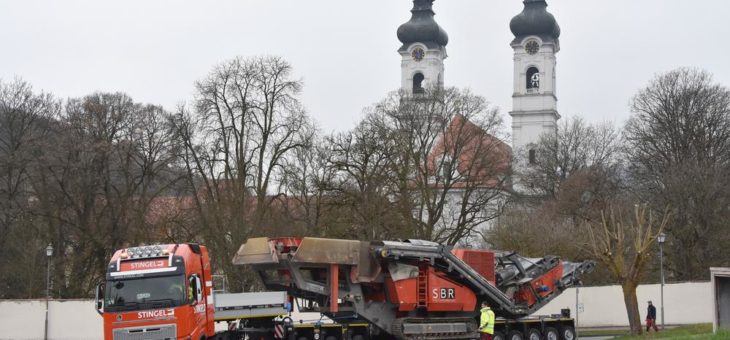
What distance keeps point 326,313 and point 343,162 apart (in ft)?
96.6

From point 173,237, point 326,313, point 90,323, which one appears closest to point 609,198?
point 173,237

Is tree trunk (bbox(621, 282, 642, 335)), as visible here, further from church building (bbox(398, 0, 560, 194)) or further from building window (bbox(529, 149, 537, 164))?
church building (bbox(398, 0, 560, 194))

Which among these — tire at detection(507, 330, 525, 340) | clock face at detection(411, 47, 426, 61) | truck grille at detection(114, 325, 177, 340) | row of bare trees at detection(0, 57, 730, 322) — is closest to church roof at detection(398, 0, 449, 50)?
clock face at detection(411, 47, 426, 61)

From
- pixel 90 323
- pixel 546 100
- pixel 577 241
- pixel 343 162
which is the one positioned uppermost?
pixel 546 100

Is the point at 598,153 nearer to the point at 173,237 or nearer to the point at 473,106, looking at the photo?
the point at 473,106

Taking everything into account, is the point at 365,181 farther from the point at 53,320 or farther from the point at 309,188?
the point at 53,320

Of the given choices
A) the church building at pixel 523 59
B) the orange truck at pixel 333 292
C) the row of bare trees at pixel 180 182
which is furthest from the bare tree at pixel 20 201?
the church building at pixel 523 59

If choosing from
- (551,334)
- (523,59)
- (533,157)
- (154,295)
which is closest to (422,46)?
(523,59)

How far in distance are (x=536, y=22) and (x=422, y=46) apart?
1089 cm

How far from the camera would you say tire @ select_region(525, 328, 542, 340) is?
3098cm

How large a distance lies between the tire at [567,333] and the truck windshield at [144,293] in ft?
42.2

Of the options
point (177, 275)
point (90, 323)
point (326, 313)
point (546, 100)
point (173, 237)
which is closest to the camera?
point (177, 275)

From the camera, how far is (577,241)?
5159cm

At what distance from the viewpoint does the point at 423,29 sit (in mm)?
103062
